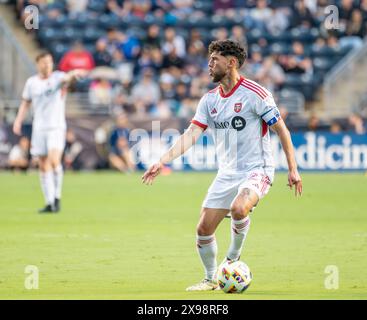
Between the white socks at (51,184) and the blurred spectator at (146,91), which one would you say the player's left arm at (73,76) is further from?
the blurred spectator at (146,91)

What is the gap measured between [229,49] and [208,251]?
1.93m

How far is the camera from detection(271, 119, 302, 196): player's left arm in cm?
965

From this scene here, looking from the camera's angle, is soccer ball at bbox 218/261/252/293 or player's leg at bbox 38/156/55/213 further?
player's leg at bbox 38/156/55/213

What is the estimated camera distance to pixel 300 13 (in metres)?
32.9

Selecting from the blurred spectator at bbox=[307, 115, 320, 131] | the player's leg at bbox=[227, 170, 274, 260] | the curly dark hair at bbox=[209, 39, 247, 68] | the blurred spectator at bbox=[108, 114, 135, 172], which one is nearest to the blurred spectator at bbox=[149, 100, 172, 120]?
the blurred spectator at bbox=[108, 114, 135, 172]

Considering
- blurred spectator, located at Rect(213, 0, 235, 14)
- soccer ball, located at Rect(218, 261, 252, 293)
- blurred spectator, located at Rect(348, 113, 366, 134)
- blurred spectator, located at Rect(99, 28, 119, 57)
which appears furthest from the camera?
blurred spectator, located at Rect(213, 0, 235, 14)

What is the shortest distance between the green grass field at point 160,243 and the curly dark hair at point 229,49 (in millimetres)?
2206

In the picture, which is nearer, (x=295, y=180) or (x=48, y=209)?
(x=295, y=180)

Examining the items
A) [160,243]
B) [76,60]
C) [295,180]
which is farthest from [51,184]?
[76,60]

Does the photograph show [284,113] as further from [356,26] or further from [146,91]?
[356,26]

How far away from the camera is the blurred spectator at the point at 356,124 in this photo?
2709 cm

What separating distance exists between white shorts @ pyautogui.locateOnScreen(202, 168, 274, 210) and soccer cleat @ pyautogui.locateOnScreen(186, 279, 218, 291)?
71 cm

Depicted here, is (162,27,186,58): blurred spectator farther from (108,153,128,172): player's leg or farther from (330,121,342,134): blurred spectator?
(330,121,342,134): blurred spectator

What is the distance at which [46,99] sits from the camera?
17.7 metres
